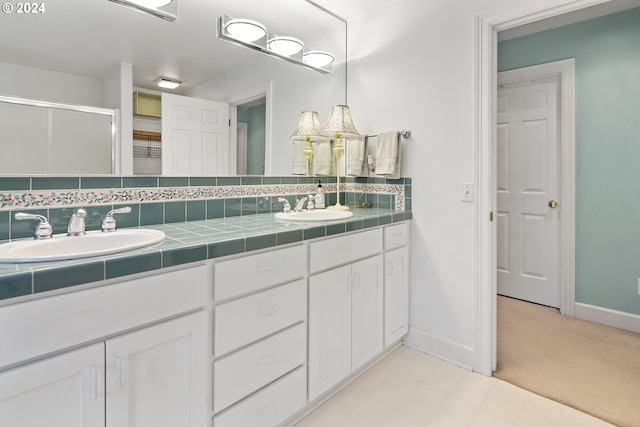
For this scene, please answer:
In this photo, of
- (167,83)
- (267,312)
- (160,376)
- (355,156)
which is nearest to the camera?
(160,376)

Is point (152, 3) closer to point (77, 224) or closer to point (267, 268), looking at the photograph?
point (77, 224)

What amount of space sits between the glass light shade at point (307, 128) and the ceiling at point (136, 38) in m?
0.50

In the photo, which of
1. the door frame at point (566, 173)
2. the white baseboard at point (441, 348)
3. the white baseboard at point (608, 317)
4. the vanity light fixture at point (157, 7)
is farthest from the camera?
the door frame at point (566, 173)

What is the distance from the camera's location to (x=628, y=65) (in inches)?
98.1

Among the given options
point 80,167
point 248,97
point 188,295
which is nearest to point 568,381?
point 188,295

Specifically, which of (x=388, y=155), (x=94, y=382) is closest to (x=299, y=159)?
(x=388, y=155)

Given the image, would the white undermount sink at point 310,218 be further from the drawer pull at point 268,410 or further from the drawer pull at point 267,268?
the drawer pull at point 268,410

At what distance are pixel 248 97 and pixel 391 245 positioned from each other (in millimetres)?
1210

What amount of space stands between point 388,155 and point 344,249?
2.62 feet

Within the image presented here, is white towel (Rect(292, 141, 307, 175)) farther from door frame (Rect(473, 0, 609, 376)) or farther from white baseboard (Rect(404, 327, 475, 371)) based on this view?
white baseboard (Rect(404, 327, 475, 371))

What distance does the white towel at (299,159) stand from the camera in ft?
7.54

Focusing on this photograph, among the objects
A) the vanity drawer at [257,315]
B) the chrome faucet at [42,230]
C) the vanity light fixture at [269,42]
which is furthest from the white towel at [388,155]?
the chrome faucet at [42,230]

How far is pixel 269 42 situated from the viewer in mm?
2051

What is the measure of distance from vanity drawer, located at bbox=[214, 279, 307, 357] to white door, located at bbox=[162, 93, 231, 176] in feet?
2.51
